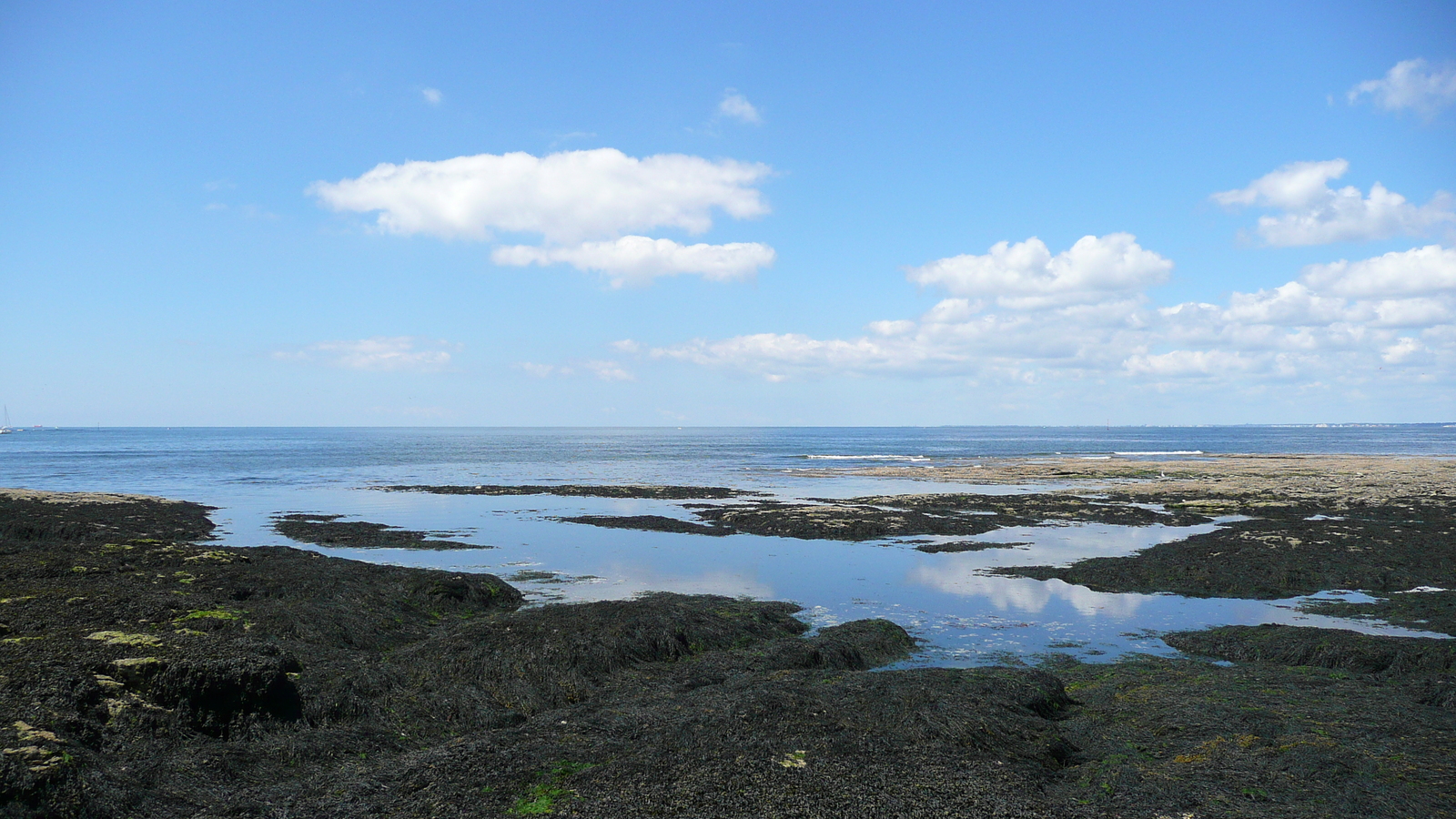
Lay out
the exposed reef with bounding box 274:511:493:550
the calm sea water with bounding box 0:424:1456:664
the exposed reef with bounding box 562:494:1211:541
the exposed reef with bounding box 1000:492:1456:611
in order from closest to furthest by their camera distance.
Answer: the calm sea water with bounding box 0:424:1456:664 → the exposed reef with bounding box 1000:492:1456:611 → the exposed reef with bounding box 274:511:493:550 → the exposed reef with bounding box 562:494:1211:541

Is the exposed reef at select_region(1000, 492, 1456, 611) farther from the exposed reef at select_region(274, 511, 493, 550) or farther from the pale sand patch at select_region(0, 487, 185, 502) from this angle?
the pale sand patch at select_region(0, 487, 185, 502)

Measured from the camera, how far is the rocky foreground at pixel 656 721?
8.48 meters

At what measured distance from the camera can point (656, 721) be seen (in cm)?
1102

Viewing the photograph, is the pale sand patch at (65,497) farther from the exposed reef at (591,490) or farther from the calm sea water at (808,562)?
the exposed reef at (591,490)

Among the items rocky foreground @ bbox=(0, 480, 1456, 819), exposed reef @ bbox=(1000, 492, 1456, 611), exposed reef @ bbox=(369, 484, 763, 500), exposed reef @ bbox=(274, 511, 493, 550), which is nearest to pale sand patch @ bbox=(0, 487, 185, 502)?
exposed reef @ bbox=(274, 511, 493, 550)

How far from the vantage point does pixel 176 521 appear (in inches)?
1389

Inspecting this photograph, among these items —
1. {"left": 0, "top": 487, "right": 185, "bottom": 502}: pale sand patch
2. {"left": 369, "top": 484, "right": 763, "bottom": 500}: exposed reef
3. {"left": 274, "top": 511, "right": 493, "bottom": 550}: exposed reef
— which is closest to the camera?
{"left": 274, "top": 511, "right": 493, "bottom": 550}: exposed reef

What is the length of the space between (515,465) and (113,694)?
79.2m

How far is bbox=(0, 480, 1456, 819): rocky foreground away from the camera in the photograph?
8477 millimetres

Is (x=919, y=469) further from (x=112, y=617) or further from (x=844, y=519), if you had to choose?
(x=112, y=617)

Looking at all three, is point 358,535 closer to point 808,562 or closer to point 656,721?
point 808,562

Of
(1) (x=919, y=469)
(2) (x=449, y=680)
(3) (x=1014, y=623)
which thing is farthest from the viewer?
(1) (x=919, y=469)

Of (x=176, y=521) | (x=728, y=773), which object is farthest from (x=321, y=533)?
(x=728, y=773)

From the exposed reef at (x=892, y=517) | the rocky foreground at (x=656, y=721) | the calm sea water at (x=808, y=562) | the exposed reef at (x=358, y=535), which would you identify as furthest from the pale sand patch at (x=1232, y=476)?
the exposed reef at (x=358, y=535)
